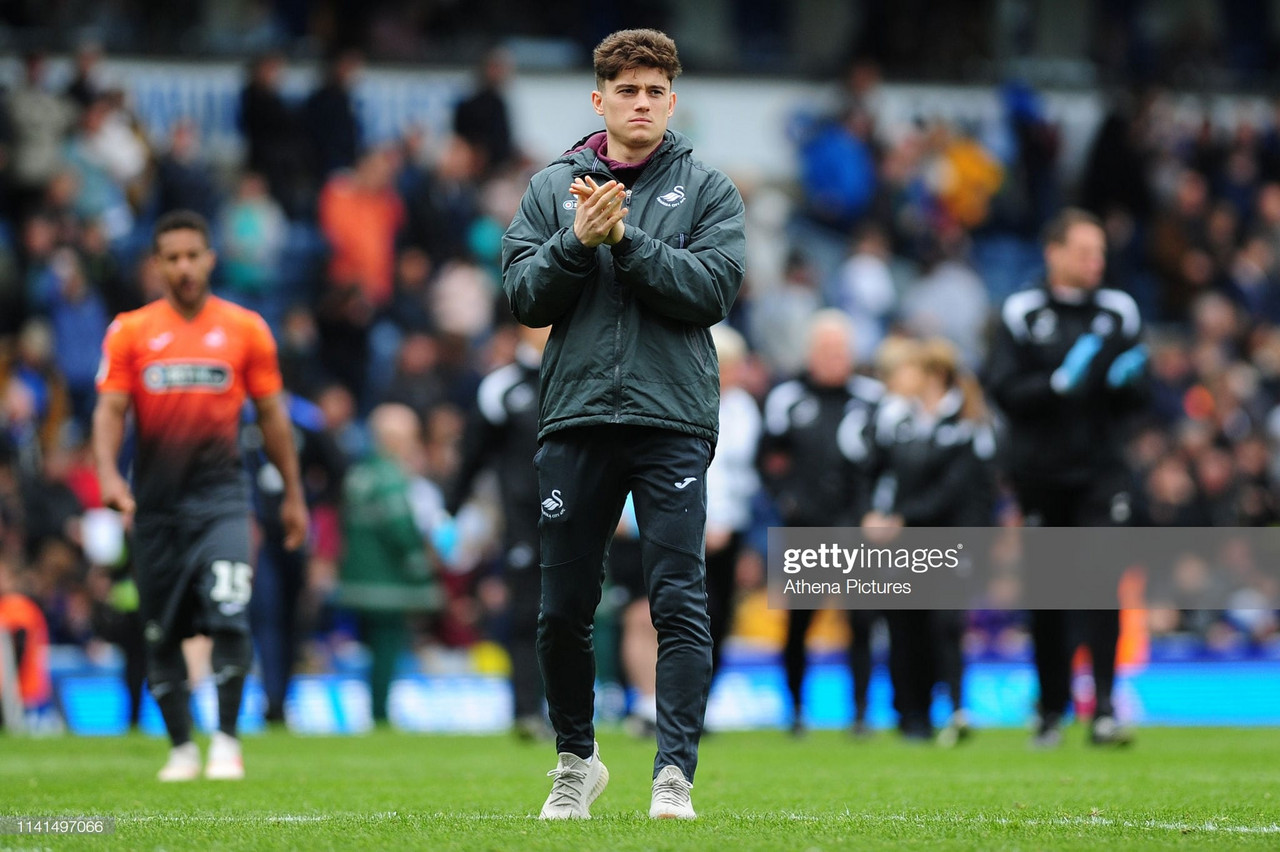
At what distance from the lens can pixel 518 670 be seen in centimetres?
1277

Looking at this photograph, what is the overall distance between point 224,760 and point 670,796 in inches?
134

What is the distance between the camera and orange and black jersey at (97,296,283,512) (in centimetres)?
919

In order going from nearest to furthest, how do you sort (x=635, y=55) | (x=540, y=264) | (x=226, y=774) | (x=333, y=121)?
(x=540, y=264)
(x=635, y=55)
(x=226, y=774)
(x=333, y=121)

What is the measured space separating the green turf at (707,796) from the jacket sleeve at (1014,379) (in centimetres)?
192

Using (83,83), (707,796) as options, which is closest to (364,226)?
(83,83)

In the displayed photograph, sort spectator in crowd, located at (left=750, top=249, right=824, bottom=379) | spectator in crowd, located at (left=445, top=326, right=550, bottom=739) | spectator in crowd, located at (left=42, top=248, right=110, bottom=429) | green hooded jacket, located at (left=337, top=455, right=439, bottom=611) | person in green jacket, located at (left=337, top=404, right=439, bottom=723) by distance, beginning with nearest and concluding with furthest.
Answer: spectator in crowd, located at (left=445, top=326, right=550, bottom=739)
person in green jacket, located at (left=337, top=404, right=439, bottom=723)
green hooded jacket, located at (left=337, top=455, right=439, bottom=611)
spectator in crowd, located at (left=42, top=248, right=110, bottom=429)
spectator in crowd, located at (left=750, top=249, right=824, bottom=379)

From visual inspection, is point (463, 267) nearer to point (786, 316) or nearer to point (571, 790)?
point (786, 316)

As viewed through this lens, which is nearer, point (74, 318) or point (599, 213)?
point (599, 213)

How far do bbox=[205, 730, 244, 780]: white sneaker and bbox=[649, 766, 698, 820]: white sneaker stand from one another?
3.26m

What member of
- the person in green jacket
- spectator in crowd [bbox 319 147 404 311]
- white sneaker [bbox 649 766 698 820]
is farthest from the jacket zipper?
spectator in crowd [bbox 319 147 404 311]

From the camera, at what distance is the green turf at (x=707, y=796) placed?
19.4 ft

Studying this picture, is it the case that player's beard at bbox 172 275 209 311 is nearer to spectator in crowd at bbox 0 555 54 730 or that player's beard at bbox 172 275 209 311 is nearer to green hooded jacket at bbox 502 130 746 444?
green hooded jacket at bbox 502 130 746 444

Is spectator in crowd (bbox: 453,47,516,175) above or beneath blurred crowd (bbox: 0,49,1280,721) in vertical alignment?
above

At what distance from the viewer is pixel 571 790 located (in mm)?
6508
